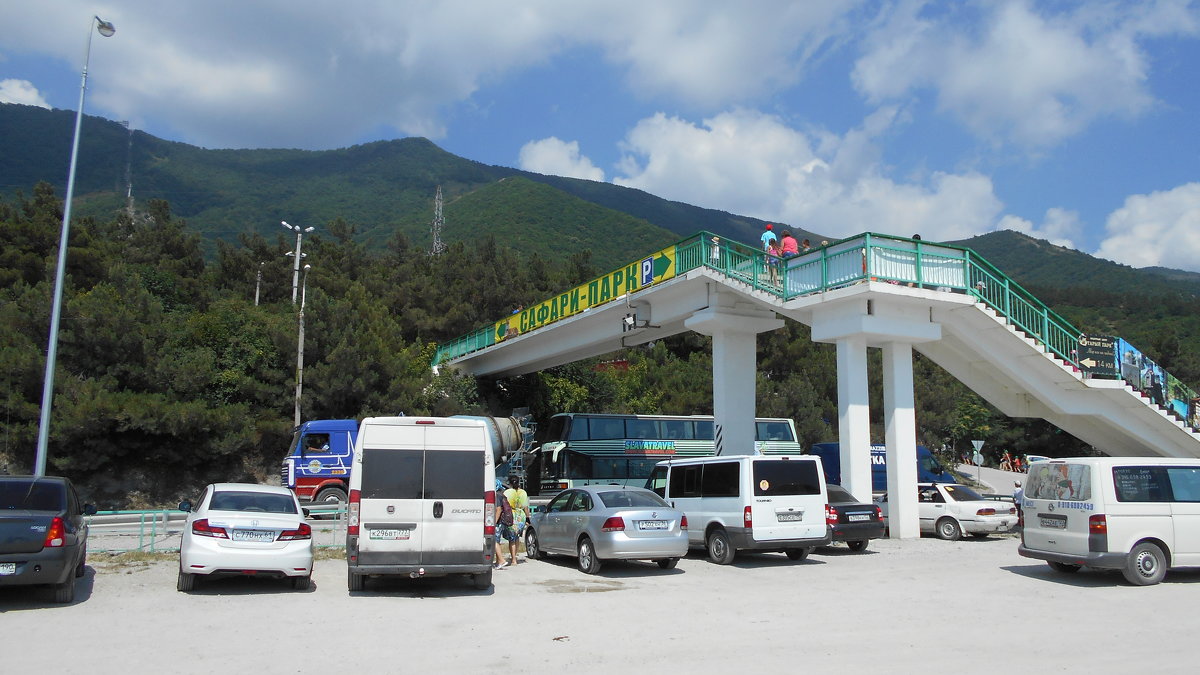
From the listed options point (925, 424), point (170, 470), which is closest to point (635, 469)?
point (170, 470)

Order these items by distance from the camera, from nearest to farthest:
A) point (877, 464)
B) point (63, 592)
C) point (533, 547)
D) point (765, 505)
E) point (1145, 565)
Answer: point (63, 592) → point (1145, 565) → point (765, 505) → point (533, 547) → point (877, 464)

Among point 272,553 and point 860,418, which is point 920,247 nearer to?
point 860,418

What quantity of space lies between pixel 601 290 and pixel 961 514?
1266 cm

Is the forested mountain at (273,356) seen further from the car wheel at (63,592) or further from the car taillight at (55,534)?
the car taillight at (55,534)

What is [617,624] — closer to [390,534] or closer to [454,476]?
[454,476]

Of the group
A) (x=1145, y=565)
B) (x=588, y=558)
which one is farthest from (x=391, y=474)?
(x=1145, y=565)

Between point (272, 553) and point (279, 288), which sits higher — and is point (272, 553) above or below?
below

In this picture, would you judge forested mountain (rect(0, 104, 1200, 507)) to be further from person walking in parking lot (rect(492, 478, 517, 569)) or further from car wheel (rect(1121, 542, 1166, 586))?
car wheel (rect(1121, 542, 1166, 586))

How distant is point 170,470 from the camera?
31.7m

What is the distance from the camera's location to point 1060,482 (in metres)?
12.8

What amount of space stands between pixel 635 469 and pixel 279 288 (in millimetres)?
35674

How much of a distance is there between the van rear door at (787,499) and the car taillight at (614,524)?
279cm

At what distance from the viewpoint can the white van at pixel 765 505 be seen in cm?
1518

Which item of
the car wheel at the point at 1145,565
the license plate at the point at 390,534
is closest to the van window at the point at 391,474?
the license plate at the point at 390,534
